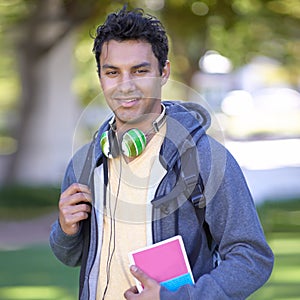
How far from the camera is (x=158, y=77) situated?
9.69 ft

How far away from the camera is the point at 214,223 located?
111 inches

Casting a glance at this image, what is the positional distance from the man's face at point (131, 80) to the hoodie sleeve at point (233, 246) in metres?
0.32

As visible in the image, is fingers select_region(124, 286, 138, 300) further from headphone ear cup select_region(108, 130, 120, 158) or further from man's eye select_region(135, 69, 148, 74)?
man's eye select_region(135, 69, 148, 74)

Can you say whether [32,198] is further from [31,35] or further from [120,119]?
[120,119]

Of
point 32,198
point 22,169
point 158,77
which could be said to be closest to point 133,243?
point 158,77

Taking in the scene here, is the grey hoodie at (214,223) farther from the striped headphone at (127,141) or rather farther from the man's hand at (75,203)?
the man's hand at (75,203)

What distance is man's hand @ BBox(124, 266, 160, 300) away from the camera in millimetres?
2738

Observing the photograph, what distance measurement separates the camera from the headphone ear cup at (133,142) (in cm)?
287

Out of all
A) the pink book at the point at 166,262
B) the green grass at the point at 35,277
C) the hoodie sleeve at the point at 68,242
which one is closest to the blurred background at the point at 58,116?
the green grass at the point at 35,277

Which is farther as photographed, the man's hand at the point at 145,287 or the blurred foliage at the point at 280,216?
the blurred foliage at the point at 280,216

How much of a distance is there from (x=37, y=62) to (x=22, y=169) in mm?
1901

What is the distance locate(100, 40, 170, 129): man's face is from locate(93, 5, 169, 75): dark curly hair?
0.06 ft

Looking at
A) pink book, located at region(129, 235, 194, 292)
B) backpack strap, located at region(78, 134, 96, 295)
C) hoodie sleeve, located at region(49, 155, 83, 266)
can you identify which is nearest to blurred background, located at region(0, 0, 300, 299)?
hoodie sleeve, located at region(49, 155, 83, 266)

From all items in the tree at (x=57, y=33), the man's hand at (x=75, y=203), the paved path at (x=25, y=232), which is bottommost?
the paved path at (x=25, y=232)
